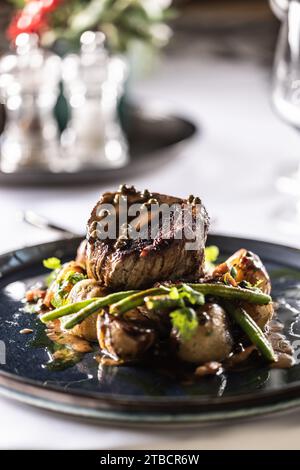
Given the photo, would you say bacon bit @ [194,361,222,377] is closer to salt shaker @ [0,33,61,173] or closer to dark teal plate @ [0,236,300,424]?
dark teal plate @ [0,236,300,424]

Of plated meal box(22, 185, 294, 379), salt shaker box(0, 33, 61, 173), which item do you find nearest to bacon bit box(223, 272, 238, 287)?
plated meal box(22, 185, 294, 379)

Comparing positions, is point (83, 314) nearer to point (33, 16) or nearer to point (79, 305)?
point (79, 305)

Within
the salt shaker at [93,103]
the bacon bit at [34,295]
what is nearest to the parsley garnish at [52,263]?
the bacon bit at [34,295]

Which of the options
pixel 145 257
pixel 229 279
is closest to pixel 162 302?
pixel 145 257

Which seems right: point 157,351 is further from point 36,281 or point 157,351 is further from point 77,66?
point 77,66

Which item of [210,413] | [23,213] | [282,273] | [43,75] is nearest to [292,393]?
[210,413]
